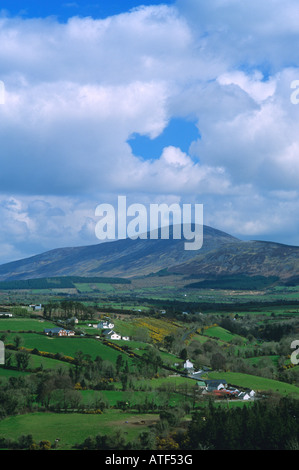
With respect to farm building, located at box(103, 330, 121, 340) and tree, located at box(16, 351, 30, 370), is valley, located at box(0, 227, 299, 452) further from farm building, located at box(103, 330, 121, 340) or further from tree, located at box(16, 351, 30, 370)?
farm building, located at box(103, 330, 121, 340)

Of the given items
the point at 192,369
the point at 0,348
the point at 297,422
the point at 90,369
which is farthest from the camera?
the point at 192,369

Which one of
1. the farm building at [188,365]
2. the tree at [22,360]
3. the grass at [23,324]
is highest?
the grass at [23,324]

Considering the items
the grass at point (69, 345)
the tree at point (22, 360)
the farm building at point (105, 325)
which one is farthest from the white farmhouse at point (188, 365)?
the tree at point (22, 360)

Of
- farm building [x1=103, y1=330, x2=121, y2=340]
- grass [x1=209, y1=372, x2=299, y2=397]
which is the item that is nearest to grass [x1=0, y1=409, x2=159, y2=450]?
grass [x1=209, y1=372, x2=299, y2=397]

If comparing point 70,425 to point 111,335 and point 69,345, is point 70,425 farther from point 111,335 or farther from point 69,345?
point 111,335

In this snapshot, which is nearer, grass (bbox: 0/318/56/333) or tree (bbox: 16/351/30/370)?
tree (bbox: 16/351/30/370)

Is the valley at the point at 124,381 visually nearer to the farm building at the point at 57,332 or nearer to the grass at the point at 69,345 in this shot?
the grass at the point at 69,345

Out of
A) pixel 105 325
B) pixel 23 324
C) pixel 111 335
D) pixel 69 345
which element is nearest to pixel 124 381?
pixel 69 345

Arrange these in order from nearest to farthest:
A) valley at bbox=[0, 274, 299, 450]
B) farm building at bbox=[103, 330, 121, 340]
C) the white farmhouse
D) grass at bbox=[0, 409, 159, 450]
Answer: valley at bbox=[0, 274, 299, 450]
grass at bbox=[0, 409, 159, 450]
the white farmhouse
farm building at bbox=[103, 330, 121, 340]

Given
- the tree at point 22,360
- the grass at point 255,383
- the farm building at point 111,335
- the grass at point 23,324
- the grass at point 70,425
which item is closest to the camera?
the grass at point 70,425
